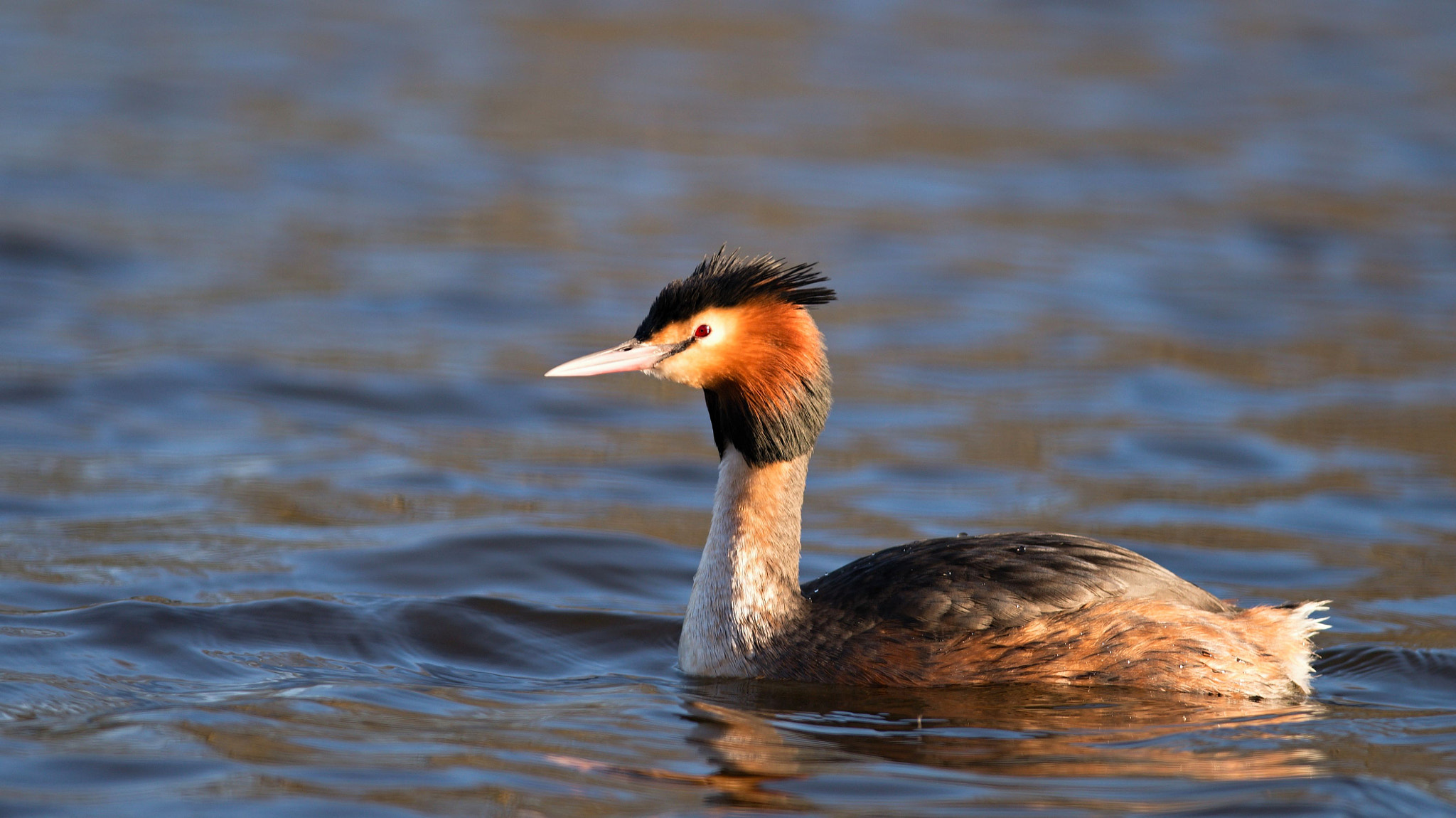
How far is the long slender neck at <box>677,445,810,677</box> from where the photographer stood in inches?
266

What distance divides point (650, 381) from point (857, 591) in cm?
583

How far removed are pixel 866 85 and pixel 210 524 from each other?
1265 centimetres

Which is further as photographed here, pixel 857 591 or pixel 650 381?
pixel 650 381

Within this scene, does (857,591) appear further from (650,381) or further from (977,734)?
(650,381)

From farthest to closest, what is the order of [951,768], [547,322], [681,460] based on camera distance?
[547,322] → [681,460] → [951,768]

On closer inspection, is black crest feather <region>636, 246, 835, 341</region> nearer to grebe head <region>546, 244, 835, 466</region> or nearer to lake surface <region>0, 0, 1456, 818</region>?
grebe head <region>546, 244, 835, 466</region>

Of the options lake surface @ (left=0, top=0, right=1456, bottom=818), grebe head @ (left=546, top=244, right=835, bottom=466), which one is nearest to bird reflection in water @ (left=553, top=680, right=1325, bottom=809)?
lake surface @ (left=0, top=0, right=1456, bottom=818)

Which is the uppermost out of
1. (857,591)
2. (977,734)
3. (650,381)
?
(650,381)

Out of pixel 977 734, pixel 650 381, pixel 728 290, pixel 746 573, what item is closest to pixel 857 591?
pixel 746 573

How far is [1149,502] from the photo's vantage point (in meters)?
9.59

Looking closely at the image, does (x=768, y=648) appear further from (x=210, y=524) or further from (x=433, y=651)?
(x=210, y=524)

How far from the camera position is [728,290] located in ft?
22.0


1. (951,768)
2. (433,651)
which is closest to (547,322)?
(433,651)

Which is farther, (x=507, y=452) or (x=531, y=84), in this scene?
(x=531, y=84)
